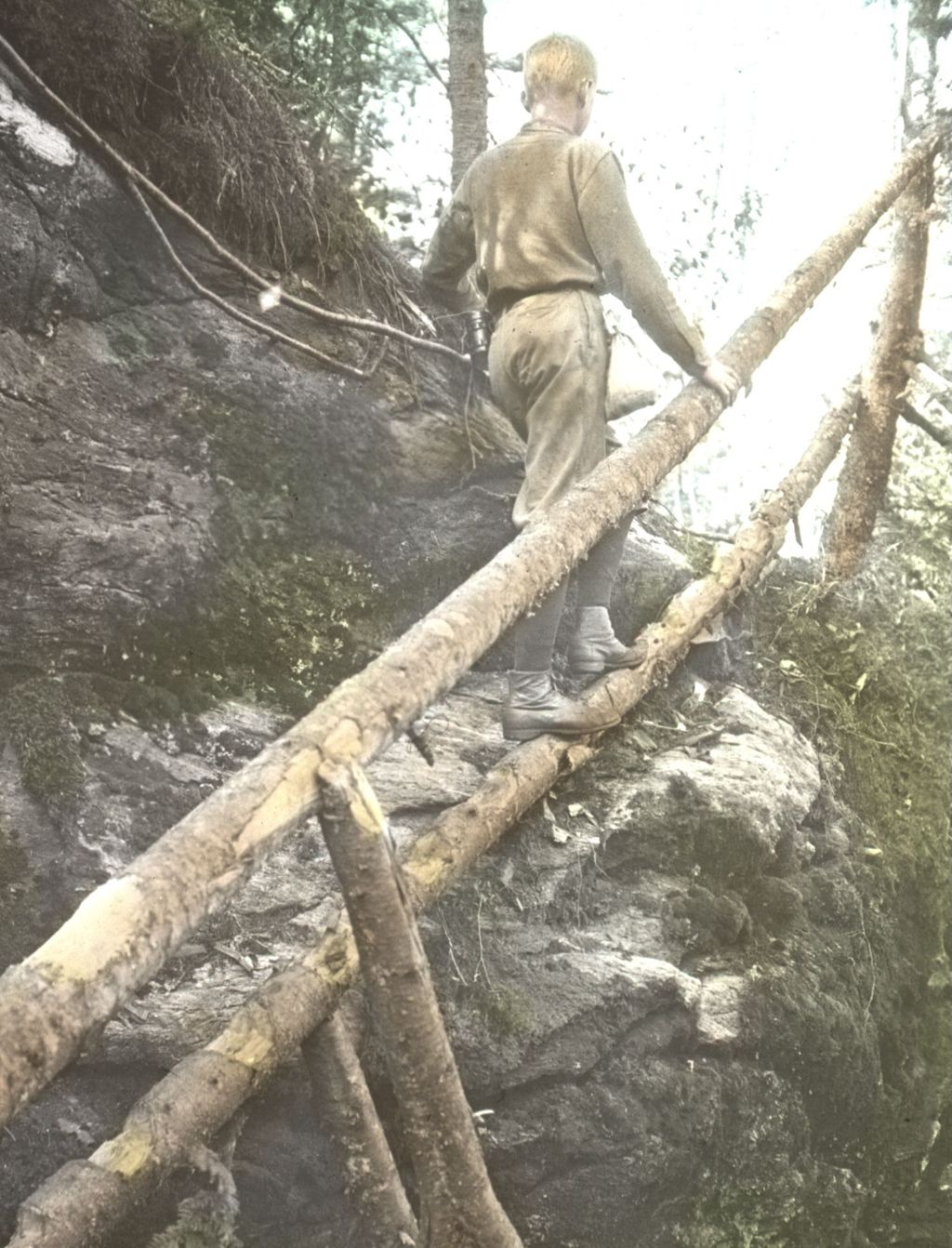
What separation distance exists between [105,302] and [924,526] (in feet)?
12.1

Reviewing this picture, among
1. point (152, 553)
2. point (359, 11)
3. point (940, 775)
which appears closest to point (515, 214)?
point (359, 11)

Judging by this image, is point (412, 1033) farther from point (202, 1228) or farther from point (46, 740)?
point (46, 740)

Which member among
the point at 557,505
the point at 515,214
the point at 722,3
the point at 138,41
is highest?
the point at 722,3

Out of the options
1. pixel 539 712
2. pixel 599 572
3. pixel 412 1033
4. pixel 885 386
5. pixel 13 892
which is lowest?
pixel 412 1033

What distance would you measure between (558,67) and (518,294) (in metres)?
0.77

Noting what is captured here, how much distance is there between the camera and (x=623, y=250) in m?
3.41

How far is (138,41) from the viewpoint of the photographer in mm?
3270

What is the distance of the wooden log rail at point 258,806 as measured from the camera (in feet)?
6.11

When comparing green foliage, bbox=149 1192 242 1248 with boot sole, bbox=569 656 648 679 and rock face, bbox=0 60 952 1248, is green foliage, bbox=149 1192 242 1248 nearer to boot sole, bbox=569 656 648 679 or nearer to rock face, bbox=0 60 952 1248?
rock face, bbox=0 60 952 1248

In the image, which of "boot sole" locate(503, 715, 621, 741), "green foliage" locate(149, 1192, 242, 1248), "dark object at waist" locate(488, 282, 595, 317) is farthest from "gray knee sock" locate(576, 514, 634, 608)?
"green foliage" locate(149, 1192, 242, 1248)

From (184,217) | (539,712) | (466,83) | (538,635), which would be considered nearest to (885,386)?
(466,83)

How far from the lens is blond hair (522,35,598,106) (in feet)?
11.3

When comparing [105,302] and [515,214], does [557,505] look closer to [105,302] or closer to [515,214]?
[515,214]

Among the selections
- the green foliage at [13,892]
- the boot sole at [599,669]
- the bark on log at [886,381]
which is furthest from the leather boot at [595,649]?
the green foliage at [13,892]
